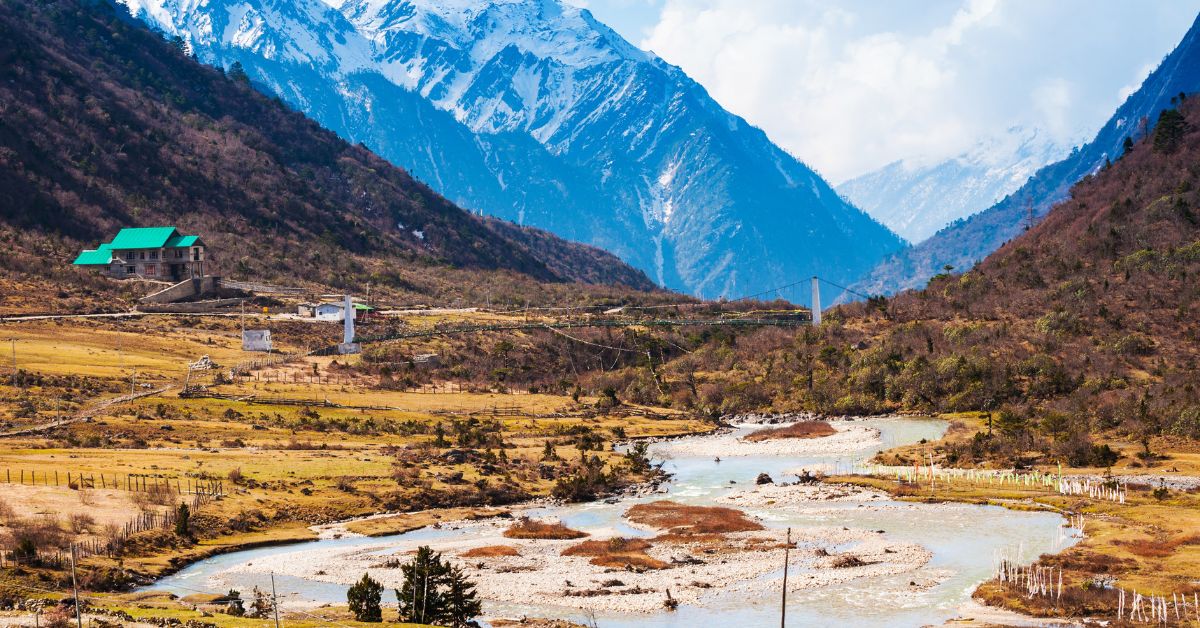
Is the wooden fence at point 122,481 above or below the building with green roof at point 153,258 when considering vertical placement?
below

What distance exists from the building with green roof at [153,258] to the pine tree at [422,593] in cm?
14661

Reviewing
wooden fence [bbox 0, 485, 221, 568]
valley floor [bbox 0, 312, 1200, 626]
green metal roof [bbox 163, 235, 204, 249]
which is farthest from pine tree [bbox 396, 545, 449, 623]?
green metal roof [bbox 163, 235, 204, 249]

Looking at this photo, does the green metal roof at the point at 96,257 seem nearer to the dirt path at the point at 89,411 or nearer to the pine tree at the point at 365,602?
the dirt path at the point at 89,411

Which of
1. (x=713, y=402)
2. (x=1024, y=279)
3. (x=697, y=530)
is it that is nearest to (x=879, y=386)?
(x=713, y=402)

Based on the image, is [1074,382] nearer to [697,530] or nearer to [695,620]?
[697,530]

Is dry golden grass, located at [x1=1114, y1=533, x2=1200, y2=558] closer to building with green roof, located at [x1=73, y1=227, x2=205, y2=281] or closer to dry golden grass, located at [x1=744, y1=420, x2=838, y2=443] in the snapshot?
dry golden grass, located at [x1=744, y1=420, x2=838, y2=443]

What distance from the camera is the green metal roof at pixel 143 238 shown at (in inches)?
7185

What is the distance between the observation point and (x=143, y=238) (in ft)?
608

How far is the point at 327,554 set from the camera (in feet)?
203

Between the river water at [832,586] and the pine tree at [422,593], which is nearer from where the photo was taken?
the pine tree at [422,593]

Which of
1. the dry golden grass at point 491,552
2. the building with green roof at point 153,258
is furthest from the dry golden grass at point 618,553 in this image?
the building with green roof at point 153,258

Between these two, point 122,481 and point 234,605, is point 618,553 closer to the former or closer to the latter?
point 234,605

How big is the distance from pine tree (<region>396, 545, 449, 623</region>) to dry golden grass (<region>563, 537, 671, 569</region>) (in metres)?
12.4

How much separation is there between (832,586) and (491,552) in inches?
714
